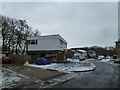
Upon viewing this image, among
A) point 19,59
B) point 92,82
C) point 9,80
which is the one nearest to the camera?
point 92,82

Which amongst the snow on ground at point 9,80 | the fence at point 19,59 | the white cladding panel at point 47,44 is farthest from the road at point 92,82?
the white cladding panel at point 47,44

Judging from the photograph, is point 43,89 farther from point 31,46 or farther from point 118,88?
point 31,46

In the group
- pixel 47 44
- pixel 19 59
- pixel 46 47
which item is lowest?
pixel 19 59

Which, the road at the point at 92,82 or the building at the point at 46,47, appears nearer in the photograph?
the road at the point at 92,82

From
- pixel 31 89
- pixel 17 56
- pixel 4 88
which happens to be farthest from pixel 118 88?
pixel 17 56

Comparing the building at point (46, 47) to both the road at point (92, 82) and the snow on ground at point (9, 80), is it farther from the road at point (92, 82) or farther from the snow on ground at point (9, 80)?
the snow on ground at point (9, 80)

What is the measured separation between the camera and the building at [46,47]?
26.4 meters

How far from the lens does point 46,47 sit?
26.9 metres

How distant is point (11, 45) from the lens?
33.5 meters

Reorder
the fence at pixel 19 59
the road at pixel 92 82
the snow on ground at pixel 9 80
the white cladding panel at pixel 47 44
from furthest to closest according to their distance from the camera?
1. the white cladding panel at pixel 47 44
2. the fence at pixel 19 59
3. the snow on ground at pixel 9 80
4. the road at pixel 92 82

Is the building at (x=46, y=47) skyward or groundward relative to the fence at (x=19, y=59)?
skyward

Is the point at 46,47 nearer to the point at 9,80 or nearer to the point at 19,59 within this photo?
the point at 19,59

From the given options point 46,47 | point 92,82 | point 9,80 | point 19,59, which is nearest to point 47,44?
point 46,47

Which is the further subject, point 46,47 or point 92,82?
point 46,47
